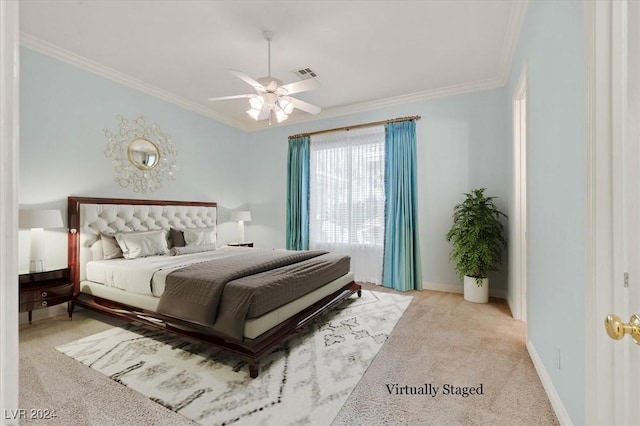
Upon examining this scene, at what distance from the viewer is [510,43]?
2.98 metres

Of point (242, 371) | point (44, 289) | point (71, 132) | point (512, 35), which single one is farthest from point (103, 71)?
point (512, 35)

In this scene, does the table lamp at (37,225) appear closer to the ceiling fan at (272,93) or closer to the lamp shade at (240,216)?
the ceiling fan at (272,93)

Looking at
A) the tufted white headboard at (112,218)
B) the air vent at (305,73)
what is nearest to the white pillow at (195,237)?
the tufted white headboard at (112,218)

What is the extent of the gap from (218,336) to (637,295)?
2272mm

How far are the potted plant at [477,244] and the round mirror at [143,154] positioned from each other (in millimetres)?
4243

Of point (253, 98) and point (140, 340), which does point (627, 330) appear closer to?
point (253, 98)

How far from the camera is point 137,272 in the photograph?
2.75m

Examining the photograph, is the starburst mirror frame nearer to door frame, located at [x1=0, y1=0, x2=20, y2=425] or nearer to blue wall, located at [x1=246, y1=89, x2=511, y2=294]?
blue wall, located at [x1=246, y1=89, x2=511, y2=294]

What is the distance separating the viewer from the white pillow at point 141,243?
11.1 ft

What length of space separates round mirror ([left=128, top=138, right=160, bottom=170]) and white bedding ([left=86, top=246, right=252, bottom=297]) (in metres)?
1.41

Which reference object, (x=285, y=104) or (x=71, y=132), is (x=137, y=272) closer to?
(x=71, y=132)

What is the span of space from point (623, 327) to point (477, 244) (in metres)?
3.07

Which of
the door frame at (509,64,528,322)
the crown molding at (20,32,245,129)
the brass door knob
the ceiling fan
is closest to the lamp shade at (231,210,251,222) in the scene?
the crown molding at (20,32,245,129)

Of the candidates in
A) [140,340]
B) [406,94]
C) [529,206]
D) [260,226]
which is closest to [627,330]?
[529,206]
